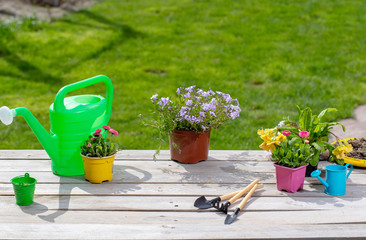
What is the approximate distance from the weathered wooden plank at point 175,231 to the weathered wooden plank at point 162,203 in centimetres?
17

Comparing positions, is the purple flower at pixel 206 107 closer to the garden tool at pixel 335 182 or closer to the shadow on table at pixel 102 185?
the shadow on table at pixel 102 185

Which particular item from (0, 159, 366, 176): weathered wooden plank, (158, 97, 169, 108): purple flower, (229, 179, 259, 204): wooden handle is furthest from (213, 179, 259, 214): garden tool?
(158, 97, 169, 108): purple flower

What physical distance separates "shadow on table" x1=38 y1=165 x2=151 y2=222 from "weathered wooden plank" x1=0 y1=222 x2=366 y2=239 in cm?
15

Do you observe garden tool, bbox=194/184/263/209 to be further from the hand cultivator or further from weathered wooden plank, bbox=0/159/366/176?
weathered wooden plank, bbox=0/159/366/176

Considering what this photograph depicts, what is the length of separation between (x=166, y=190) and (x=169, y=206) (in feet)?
0.61

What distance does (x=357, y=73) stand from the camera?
561cm

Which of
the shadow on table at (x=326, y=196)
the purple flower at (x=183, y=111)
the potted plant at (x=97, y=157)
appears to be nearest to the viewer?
the shadow on table at (x=326, y=196)

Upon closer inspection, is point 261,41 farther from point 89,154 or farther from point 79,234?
point 79,234

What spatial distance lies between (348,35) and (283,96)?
204 centimetres

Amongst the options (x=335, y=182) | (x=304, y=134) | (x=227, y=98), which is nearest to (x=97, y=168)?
(x=227, y=98)

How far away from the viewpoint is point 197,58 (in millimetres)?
5992

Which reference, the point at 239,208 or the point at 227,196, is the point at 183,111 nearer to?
the point at 227,196

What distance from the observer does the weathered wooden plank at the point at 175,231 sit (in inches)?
71.0

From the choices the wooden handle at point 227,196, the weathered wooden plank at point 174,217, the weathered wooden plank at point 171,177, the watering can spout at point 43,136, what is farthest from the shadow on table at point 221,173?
the watering can spout at point 43,136
